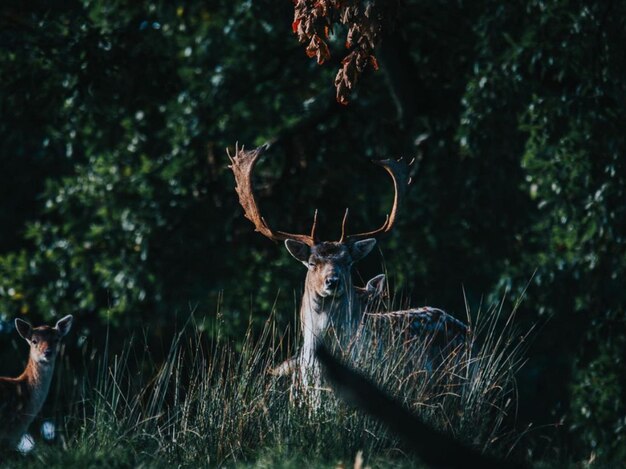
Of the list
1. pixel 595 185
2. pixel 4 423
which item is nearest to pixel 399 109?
pixel 595 185

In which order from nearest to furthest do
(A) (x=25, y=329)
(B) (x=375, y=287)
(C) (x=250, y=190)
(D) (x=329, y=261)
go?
(D) (x=329, y=261) → (B) (x=375, y=287) → (C) (x=250, y=190) → (A) (x=25, y=329)

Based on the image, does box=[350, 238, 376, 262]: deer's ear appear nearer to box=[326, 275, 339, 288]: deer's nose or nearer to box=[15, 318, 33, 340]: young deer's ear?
box=[326, 275, 339, 288]: deer's nose

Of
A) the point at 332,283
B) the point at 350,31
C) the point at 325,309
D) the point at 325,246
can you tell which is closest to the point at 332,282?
the point at 332,283

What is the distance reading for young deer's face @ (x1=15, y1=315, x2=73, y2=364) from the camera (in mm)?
10422

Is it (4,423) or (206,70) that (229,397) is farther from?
(206,70)

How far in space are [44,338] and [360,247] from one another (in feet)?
8.74

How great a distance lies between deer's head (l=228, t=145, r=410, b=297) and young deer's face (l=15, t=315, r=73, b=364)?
5.55 ft

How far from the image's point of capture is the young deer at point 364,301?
793 cm

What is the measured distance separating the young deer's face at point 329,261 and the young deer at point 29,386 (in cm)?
198

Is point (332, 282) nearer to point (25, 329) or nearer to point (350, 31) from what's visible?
point (350, 31)

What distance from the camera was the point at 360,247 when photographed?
966 cm

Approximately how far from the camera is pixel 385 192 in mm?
16438

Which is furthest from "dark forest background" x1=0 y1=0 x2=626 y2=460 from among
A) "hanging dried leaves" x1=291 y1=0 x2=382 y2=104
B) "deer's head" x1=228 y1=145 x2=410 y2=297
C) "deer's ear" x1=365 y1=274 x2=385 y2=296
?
"hanging dried leaves" x1=291 y1=0 x2=382 y2=104

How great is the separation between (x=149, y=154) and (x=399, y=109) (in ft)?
11.3
